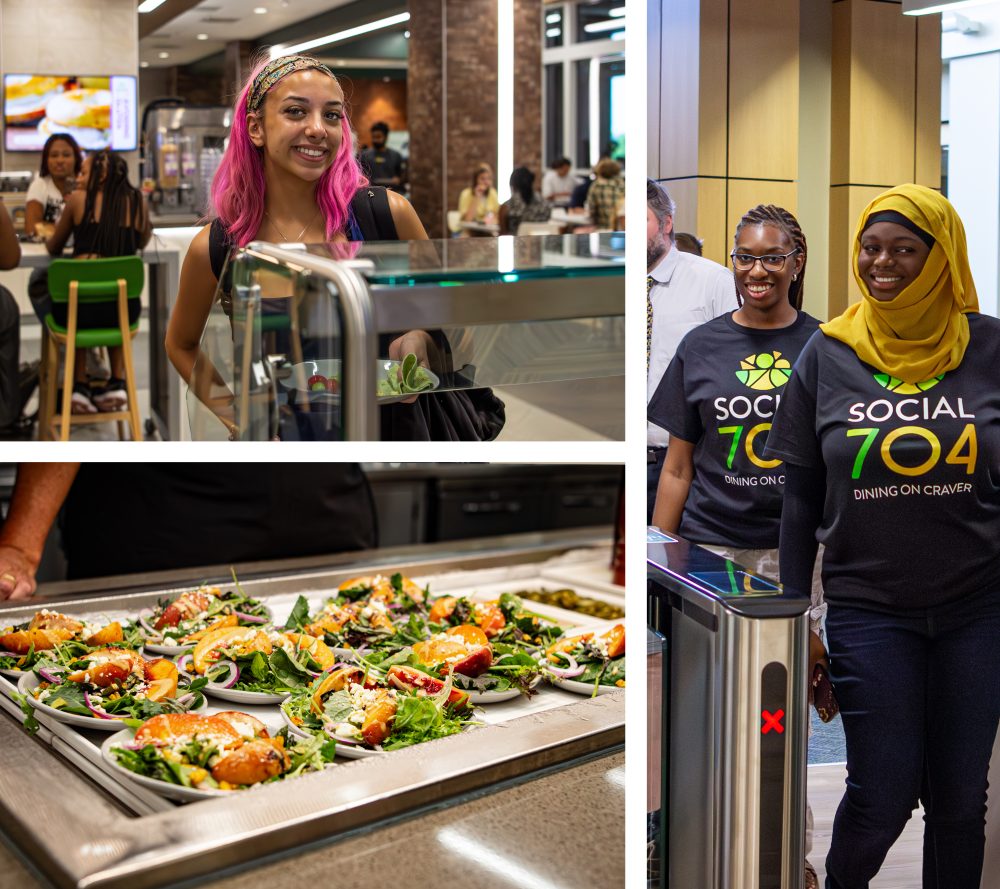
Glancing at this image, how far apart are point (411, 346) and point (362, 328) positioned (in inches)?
1.2

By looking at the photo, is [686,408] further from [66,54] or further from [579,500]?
[579,500]

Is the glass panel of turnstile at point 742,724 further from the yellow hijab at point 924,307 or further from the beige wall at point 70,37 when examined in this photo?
the beige wall at point 70,37

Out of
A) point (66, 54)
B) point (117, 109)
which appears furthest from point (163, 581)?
point (117, 109)

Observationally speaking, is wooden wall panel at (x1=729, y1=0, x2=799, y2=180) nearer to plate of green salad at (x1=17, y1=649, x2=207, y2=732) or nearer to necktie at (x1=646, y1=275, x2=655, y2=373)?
necktie at (x1=646, y1=275, x2=655, y2=373)

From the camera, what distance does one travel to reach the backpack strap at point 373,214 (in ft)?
2.15

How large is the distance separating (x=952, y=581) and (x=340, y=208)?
47 centimetres

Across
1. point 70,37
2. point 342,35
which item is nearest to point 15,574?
point 70,37

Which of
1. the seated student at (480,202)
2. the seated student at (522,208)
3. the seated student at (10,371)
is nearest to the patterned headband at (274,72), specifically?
the seated student at (10,371)

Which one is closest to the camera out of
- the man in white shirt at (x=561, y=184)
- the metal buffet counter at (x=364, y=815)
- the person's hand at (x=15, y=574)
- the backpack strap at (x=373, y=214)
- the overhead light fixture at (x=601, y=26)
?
the metal buffet counter at (x=364, y=815)

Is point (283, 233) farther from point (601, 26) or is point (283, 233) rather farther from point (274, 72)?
point (601, 26)

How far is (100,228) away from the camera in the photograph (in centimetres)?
212

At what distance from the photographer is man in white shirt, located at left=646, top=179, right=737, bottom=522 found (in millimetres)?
783

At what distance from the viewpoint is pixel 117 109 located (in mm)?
2164

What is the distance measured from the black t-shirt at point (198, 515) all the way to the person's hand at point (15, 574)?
58 cm
